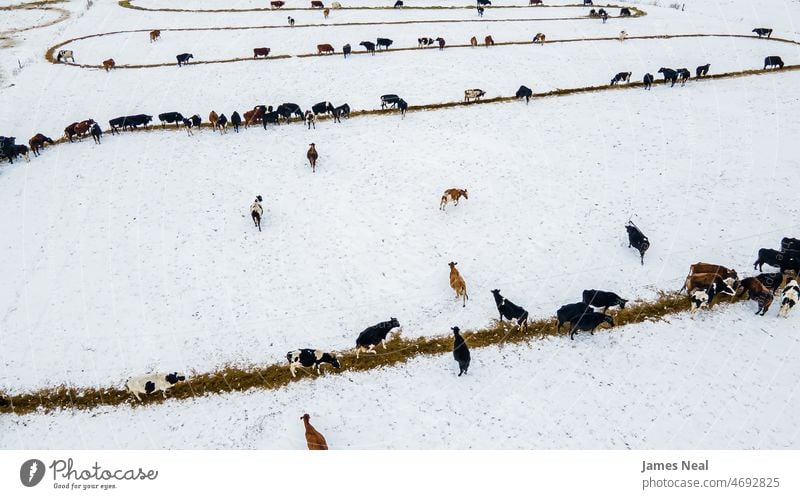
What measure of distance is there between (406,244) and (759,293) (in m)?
11.8

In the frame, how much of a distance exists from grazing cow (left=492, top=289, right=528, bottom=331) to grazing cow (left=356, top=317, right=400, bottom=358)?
3.49m

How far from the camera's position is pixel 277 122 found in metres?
26.9

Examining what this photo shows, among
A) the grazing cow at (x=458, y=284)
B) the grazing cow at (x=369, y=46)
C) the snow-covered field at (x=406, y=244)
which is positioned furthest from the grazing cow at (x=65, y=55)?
the grazing cow at (x=458, y=284)

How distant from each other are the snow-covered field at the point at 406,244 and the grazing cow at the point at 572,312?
823 mm

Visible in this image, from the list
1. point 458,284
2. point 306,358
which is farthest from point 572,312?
point 306,358

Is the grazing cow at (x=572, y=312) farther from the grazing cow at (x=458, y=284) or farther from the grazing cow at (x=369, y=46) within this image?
the grazing cow at (x=369, y=46)

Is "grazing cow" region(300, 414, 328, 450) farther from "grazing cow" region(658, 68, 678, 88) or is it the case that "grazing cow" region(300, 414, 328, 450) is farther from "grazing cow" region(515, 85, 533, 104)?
"grazing cow" region(658, 68, 678, 88)

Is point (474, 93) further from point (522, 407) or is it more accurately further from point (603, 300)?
point (522, 407)

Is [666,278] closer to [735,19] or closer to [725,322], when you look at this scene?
[725,322]

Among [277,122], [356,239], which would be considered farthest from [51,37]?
[356,239]

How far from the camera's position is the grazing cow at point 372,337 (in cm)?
1354

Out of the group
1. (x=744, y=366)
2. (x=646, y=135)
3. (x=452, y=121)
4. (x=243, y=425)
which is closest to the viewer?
(x=243, y=425)
